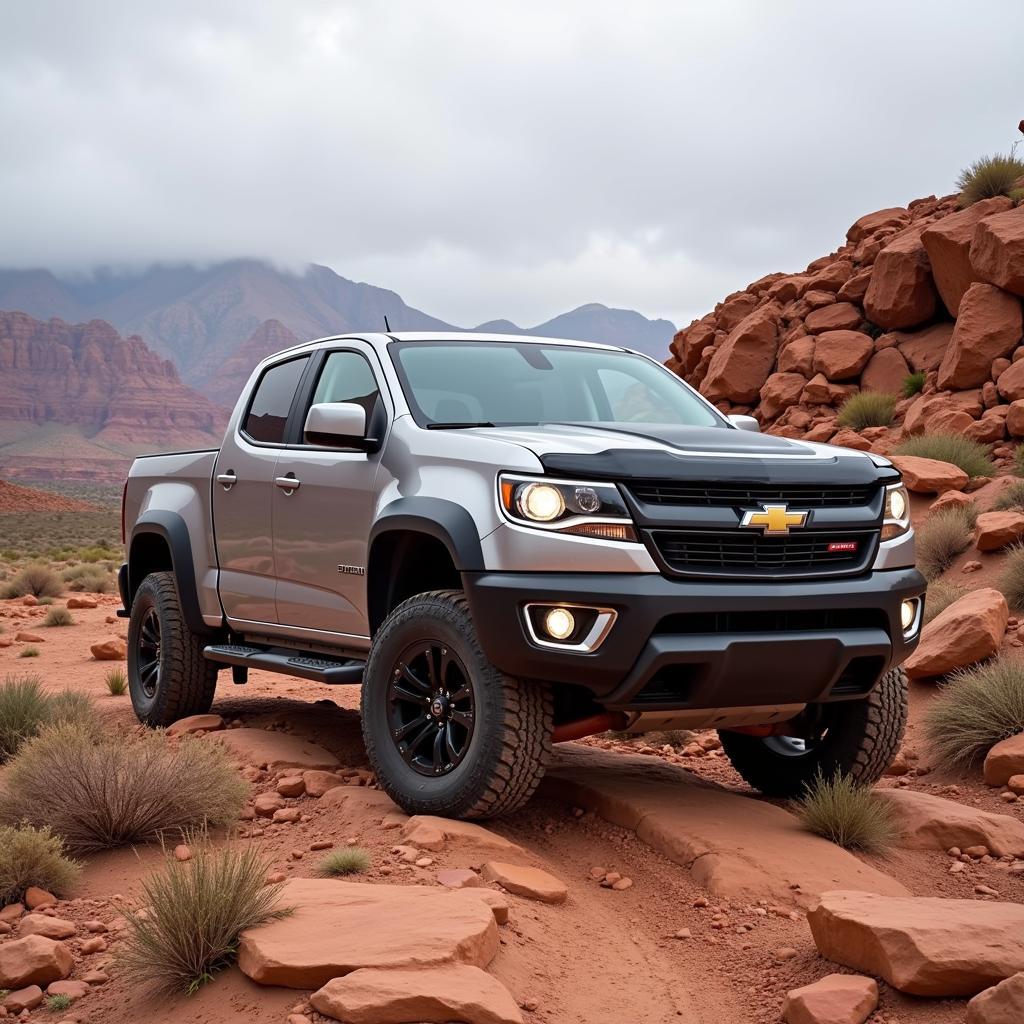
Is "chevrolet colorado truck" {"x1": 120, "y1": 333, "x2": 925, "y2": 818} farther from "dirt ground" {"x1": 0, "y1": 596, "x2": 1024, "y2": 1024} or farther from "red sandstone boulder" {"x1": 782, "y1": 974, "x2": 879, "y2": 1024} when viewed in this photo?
"red sandstone boulder" {"x1": 782, "y1": 974, "x2": 879, "y2": 1024}

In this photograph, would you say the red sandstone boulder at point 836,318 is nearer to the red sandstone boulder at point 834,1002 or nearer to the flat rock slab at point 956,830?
the flat rock slab at point 956,830

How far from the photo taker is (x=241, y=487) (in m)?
7.26

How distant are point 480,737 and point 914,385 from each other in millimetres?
15319

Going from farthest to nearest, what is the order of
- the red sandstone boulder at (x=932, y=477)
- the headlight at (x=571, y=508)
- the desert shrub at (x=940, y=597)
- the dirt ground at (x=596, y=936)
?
the red sandstone boulder at (x=932, y=477) → the desert shrub at (x=940, y=597) → the headlight at (x=571, y=508) → the dirt ground at (x=596, y=936)

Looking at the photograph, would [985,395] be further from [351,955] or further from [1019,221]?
[351,955]

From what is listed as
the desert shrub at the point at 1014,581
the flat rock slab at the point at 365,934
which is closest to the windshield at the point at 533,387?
the flat rock slab at the point at 365,934

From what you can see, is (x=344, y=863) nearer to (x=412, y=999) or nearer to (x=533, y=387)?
(x=412, y=999)

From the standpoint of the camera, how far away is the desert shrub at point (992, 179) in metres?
19.9

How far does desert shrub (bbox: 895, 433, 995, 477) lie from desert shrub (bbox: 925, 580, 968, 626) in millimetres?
3589

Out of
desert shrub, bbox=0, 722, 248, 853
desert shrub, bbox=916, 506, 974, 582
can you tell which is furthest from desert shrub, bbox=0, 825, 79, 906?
desert shrub, bbox=916, 506, 974, 582

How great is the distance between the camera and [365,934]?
13.1 ft

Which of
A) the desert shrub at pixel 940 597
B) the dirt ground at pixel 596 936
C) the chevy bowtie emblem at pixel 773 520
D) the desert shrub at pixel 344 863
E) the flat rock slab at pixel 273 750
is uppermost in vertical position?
the chevy bowtie emblem at pixel 773 520

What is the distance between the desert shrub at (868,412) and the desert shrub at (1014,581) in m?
7.67

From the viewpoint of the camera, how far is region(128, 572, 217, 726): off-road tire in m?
8.03
